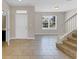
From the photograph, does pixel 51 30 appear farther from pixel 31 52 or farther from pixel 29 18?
pixel 31 52

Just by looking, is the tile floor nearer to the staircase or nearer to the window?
the staircase

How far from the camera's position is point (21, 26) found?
11.3 metres

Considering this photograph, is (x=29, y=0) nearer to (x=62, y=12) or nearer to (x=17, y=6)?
(x=17, y=6)

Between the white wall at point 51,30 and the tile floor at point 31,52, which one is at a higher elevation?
the white wall at point 51,30

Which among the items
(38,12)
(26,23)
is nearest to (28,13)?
(26,23)

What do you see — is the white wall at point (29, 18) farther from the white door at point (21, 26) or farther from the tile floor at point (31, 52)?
the tile floor at point (31, 52)

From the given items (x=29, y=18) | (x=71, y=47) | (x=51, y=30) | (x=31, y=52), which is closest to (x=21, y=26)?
(x=29, y=18)

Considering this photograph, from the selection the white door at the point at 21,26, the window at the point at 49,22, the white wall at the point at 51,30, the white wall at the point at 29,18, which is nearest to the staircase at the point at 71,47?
the white wall at the point at 29,18

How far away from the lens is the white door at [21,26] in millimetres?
11219

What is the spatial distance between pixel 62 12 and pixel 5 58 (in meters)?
11.6

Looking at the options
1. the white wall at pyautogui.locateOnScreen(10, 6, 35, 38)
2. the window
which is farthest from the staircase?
the window

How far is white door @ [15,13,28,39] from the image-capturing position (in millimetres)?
11219

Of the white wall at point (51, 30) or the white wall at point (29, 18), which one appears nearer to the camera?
the white wall at point (29, 18)

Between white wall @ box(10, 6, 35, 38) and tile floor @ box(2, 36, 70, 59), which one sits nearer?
tile floor @ box(2, 36, 70, 59)
